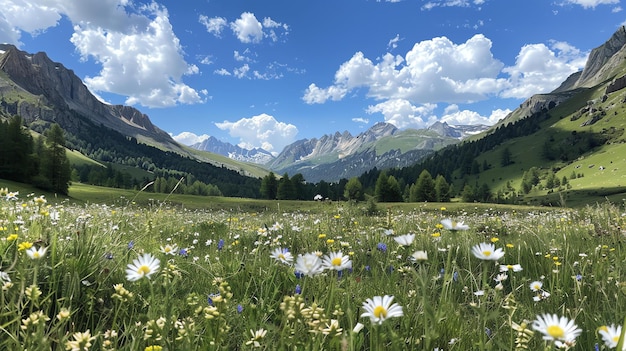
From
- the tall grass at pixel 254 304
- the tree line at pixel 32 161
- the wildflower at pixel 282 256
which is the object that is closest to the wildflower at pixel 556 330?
the tall grass at pixel 254 304

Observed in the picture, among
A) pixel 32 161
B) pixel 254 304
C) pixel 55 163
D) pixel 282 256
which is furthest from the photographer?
pixel 32 161

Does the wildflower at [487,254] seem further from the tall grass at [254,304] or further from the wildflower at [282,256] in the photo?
the wildflower at [282,256]

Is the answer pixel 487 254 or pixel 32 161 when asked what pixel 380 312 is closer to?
pixel 487 254

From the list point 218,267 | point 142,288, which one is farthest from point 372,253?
point 142,288

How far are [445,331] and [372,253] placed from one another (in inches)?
93.1

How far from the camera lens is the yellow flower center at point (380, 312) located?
4.73ft

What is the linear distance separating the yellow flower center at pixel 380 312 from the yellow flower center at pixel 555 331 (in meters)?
0.62

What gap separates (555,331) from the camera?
1.36m

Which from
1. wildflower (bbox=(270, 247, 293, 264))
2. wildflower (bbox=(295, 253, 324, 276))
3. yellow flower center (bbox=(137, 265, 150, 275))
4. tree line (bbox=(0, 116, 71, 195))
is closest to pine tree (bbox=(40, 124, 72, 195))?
tree line (bbox=(0, 116, 71, 195))

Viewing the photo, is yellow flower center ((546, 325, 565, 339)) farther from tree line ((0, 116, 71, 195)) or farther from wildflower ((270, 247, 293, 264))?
tree line ((0, 116, 71, 195))

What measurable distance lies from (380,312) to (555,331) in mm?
665

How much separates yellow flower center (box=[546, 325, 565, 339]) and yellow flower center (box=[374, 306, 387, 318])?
0.62 metres

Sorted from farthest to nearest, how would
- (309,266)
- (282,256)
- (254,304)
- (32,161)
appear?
(32,161)
(254,304)
(282,256)
(309,266)

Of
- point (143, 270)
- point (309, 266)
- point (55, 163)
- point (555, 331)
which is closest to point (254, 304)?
point (143, 270)
